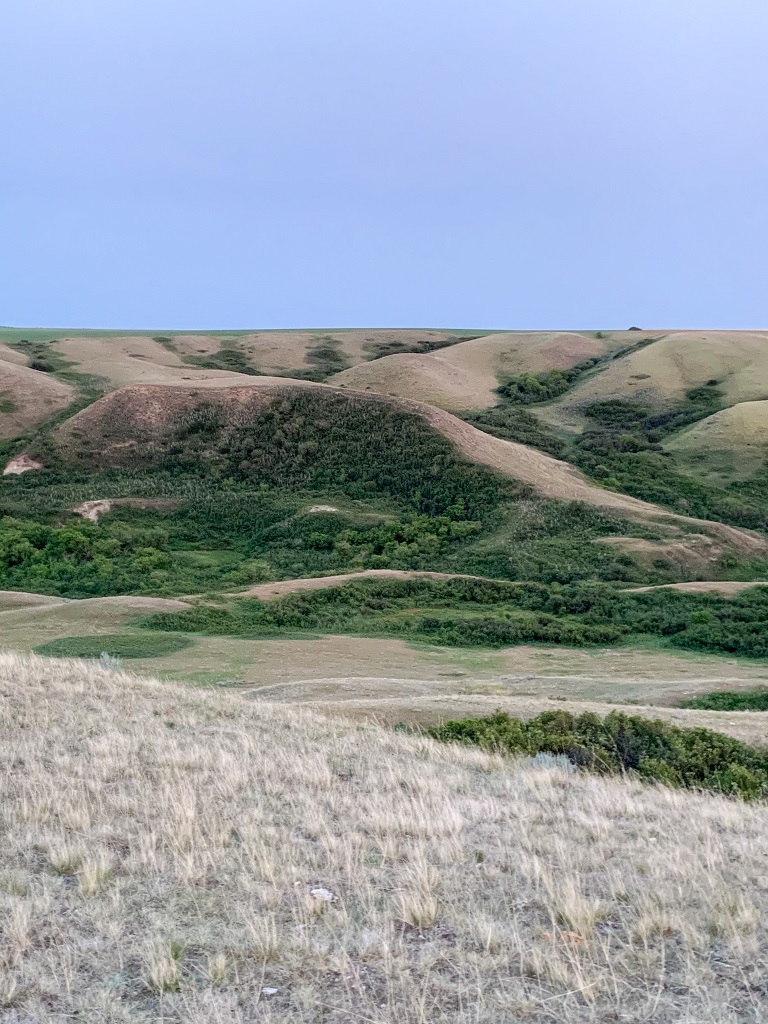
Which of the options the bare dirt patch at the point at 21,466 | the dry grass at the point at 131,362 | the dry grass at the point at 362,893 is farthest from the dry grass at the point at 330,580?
the dry grass at the point at 131,362

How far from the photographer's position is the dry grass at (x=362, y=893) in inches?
178

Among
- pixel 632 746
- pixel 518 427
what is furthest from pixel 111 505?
pixel 632 746

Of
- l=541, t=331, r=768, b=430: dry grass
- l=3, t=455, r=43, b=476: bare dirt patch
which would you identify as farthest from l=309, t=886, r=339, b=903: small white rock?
l=541, t=331, r=768, b=430: dry grass

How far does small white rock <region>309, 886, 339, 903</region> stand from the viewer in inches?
229

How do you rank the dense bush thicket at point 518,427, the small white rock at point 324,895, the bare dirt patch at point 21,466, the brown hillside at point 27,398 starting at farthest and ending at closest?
the brown hillside at point 27,398 < the dense bush thicket at point 518,427 < the bare dirt patch at point 21,466 < the small white rock at point 324,895

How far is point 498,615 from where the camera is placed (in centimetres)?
3484

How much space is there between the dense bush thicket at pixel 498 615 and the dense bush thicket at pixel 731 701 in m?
9.85

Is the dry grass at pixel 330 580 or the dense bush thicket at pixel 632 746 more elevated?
the dense bush thicket at pixel 632 746

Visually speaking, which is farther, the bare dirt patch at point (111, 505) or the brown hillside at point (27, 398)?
the brown hillside at point (27, 398)

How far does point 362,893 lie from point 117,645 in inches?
928

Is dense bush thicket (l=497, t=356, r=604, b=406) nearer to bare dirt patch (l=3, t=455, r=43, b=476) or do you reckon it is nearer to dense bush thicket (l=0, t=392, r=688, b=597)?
dense bush thicket (l=0, t=392, r=688, b=597)

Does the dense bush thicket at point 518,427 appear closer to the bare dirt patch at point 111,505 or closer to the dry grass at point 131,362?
the dry grass at point 131,362

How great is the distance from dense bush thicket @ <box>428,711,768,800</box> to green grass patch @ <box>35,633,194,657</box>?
51.2 feet

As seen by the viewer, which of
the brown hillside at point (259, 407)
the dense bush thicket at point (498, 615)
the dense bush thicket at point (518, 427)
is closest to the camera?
the dense bush thicket at point (498, 615)
